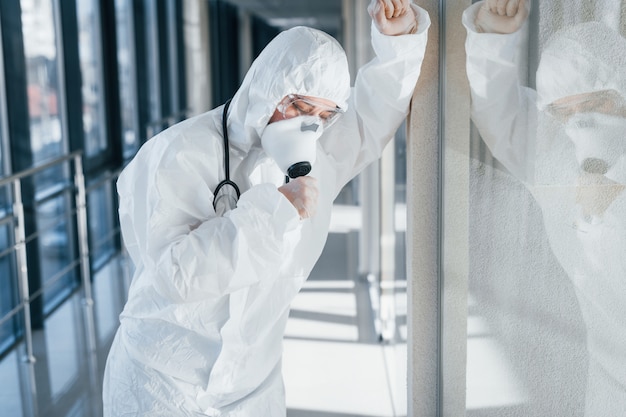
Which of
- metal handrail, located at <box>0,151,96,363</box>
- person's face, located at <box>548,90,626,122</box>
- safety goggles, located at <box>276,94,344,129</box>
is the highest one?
person's face, located at <box>548,90,626,122</box>

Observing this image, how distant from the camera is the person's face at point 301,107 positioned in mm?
1328

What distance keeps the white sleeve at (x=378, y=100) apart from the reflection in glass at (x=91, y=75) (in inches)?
120

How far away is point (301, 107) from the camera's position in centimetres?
135

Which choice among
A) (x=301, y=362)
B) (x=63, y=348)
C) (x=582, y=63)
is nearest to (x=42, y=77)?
(x=63, y=348)

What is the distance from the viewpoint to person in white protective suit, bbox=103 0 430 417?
1240 millimetres

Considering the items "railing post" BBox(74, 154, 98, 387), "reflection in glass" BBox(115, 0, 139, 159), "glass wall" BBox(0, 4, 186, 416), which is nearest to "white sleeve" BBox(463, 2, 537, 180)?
"glass wall" BBox(0, 4, 186, 416)

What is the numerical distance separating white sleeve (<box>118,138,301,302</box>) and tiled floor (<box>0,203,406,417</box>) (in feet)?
2.95

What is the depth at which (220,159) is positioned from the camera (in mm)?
1342

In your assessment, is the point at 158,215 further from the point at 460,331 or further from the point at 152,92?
the point at 152,92

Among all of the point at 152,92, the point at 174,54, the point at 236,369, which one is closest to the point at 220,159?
the point at 236,369

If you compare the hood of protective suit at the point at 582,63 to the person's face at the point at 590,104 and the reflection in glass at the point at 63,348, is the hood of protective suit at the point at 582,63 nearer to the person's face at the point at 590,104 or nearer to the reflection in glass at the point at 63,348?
the person's face at the point at 590,104

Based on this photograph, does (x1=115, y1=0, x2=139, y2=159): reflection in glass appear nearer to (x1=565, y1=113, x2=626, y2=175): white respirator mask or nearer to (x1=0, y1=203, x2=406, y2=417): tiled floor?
(x1=0, y1=203, x2=406, y2=417): tiled floor

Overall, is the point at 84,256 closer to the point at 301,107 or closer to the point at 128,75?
the point at 301,107

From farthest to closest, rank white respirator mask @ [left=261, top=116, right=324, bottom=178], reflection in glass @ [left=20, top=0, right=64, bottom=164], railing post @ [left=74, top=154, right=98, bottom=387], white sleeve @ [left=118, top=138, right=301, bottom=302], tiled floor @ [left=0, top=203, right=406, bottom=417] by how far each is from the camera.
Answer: reflection in glass @ [left=20, top=0, right=64, bottom=164]
railing post @ [left=74, top=154, right=98, bottom=387]
tiled floor @ [left=0, top=203, right=406, bottom=417]
white respirator mask @ [left=261, top=116, right=324, bottom=178]
white sleeve @ [left=118, top=138, right=301, bottom=302]
